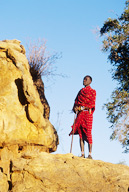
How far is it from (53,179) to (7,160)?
1.57 m

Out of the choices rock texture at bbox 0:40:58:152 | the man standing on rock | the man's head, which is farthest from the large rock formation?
the man's head

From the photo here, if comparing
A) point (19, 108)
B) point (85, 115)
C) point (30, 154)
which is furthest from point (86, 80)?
point (30, 154)

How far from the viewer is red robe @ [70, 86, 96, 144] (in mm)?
11844

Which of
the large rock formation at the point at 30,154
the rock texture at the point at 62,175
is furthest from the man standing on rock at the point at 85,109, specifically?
the rock texture at the point at 62,175

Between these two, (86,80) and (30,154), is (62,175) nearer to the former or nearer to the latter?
(30,154)

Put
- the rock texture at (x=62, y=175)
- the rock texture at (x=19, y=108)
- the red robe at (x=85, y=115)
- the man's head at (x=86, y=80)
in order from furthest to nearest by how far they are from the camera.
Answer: the man's head at (x=86, y=80) → the red robe at (x=85, y=115) → the rock texture at (x=19, y=108) → the rock texture at (x=62, y=175)

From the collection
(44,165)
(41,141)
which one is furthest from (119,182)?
(41,141)

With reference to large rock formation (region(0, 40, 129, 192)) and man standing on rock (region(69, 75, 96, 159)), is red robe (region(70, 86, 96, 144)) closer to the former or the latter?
man standing on rock (region(69, 75, 96, 159))

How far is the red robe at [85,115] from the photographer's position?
38.9ft

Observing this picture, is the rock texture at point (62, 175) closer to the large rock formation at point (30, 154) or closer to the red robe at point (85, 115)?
the large rock formation at point (30, 154)

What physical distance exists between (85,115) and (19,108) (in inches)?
87.3

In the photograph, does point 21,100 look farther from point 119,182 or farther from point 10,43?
point 119,182

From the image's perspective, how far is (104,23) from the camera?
60.5ft

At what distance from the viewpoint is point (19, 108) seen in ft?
37.1
